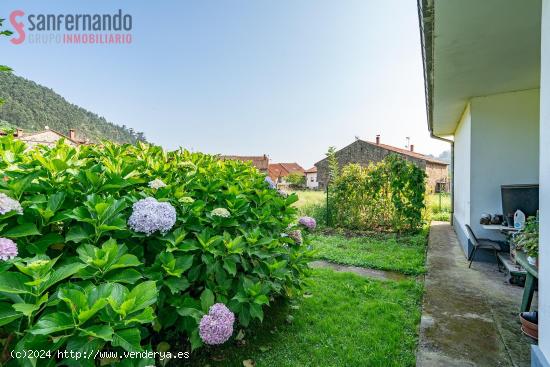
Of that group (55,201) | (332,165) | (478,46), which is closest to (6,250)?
(55,201)

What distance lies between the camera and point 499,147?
493 cm

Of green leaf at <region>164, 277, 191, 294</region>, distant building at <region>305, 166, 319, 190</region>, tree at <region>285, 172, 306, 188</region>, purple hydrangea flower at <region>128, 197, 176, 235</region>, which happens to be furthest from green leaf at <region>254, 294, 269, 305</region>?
distant building at <region>305, 166, 319, 190</region>

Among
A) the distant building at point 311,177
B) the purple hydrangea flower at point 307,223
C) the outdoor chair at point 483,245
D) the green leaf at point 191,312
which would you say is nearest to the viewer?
the green leaf at point 191,312

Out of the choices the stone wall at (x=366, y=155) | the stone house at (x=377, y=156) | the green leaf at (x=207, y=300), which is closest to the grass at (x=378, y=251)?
the green leaf at (x=207, y=300)

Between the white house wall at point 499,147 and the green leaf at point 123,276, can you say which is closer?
the green leaf at point 123,276

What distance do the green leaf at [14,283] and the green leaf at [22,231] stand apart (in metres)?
0.25

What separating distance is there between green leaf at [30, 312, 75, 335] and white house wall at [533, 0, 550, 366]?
2327 mm

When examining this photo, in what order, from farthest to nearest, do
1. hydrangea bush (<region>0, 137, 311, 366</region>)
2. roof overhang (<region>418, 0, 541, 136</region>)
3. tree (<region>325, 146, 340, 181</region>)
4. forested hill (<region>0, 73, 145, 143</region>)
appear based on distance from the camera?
forested hill (<region>0, 73, 145, 143</region>), tree (<region>325, 146, 340, 181</region>), roof overhang (<region>418, 0, 541, 136</region>), hydrangea bush (<region>0, 137, 311, 366</region>)

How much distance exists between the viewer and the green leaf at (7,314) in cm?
95

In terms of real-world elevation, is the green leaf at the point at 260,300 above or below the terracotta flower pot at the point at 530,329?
above

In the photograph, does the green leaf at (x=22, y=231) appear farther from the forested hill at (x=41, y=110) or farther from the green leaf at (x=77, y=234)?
the forested hill at (x=41, y=110)

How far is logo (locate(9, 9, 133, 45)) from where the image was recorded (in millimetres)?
4332

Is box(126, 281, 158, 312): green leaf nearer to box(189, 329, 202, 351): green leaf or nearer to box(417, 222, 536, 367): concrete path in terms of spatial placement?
box(189, 329, 202, 351): green leaf

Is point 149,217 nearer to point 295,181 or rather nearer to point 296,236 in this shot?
point 296,236
